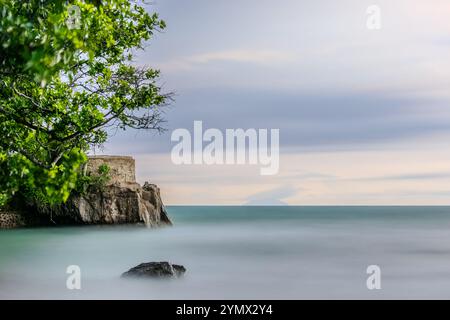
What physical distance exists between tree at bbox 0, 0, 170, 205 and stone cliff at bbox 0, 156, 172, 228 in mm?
22672

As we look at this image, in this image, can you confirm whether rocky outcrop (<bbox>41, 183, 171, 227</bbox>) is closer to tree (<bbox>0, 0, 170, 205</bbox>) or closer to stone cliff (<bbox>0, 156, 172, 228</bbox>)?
stone cliff (<bbox>0, 156, 172, 228</bbox>)

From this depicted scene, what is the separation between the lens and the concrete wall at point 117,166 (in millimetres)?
38469

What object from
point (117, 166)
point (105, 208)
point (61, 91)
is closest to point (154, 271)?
point (61, 91)

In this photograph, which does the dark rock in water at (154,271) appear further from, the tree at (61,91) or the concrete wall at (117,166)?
→ the concrete wall at (117,166)

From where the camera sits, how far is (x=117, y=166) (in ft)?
130

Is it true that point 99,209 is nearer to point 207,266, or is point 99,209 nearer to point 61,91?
point 207,266

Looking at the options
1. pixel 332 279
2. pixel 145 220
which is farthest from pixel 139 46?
pixel 145 220

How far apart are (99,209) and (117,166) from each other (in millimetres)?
3376

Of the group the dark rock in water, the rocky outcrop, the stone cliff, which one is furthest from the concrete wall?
the dark rock in water

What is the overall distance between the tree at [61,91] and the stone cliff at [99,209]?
22672mm

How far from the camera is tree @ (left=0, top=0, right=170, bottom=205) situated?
717cm
